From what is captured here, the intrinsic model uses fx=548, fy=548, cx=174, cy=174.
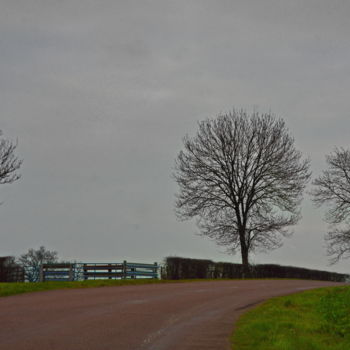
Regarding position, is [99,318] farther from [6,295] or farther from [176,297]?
[6,295]

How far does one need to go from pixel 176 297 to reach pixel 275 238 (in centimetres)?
2664

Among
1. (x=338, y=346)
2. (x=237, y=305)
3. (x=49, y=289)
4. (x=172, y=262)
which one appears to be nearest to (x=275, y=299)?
(x=237, y=305)

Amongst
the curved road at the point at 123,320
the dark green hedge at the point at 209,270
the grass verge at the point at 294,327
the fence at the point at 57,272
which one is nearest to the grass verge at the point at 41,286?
the curved road at the point at 123,320

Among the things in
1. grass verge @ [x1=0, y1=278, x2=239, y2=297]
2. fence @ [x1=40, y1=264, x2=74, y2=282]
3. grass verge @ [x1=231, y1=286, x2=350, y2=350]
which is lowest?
grass verge @ [x1=231, y1=286, x2=350, y2=350]

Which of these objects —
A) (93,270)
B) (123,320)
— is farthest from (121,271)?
(123,320)

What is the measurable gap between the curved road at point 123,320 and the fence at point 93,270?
14.0 metres

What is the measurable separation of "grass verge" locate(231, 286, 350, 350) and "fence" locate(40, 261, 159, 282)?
18799 millimetres

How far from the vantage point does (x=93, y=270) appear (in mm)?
35969

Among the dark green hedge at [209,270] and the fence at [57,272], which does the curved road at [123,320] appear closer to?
the fence at [57,272]

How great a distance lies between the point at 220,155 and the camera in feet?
146

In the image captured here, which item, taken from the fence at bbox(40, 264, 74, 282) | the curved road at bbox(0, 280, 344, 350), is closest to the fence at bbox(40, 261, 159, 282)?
the fence at bbox(40, 264, 74, 282)

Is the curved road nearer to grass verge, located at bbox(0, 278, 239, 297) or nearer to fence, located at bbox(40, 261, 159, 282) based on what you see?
grass verge, located at bbox(0, 278, 239, 297)

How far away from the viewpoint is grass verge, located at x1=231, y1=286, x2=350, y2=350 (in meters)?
10.3

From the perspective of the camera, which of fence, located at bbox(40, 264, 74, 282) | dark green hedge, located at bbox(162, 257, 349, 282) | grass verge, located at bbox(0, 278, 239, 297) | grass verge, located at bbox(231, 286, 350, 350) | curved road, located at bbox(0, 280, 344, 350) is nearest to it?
grass verge, located at bbox(231, 286, 350, 350)
